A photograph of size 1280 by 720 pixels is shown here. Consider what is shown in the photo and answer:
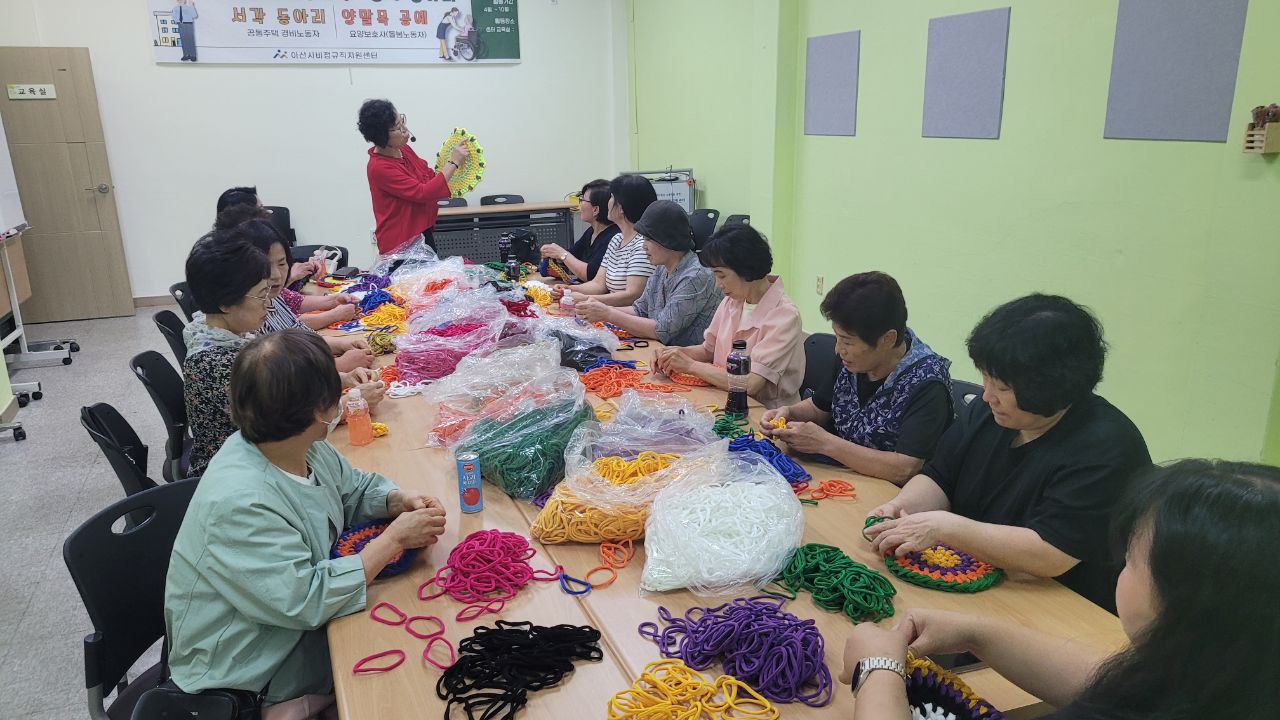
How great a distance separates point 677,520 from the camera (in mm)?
1760

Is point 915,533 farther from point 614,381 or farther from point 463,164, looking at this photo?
point 463,164

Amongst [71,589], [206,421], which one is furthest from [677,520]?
[71,589]

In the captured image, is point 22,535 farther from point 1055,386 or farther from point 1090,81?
point 1090,81

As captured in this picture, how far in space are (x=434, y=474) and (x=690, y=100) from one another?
548 cm

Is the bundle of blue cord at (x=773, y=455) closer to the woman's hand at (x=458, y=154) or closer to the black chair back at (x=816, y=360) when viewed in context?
the black chair back at (x=816, y=360)

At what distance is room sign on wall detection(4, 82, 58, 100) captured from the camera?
21.3 ft

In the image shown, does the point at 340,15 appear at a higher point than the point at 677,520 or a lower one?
higher

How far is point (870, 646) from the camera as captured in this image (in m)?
1.31

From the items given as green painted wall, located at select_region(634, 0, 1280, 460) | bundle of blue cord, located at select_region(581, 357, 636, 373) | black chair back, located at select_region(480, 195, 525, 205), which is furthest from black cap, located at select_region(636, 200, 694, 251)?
black chair back, located at select_region(480, 195, 525, 205)

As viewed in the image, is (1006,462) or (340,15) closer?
(1006,462)

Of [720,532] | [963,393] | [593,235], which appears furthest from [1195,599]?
[593,235]

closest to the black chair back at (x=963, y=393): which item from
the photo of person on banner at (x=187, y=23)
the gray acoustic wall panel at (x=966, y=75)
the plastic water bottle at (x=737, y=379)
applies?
the plastic water bottle at (x=737, y=379)

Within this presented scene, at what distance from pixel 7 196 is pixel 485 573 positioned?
600 cm

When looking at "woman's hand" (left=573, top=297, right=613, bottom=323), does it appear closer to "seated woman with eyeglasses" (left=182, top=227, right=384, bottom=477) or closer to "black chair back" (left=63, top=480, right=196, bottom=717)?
"seated woman with eyeglasses" (left=182, top=227, right=384, bottom=477)
